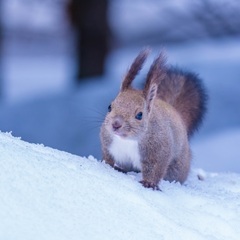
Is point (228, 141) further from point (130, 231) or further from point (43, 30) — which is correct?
point (43, 30)

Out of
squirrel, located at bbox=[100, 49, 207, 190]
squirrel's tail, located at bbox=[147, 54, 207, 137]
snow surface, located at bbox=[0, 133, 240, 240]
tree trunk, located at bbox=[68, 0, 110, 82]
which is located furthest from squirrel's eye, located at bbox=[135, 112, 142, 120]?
tree trunk, located at bbox=[68, 0, 110, 82]

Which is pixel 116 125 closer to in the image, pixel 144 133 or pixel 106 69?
pixel 144 133

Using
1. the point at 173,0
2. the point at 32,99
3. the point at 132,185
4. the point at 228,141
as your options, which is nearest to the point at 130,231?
the point at 132,185

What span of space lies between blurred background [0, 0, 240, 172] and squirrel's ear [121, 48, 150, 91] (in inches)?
111

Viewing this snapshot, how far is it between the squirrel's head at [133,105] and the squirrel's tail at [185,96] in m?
0.74

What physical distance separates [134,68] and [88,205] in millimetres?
955

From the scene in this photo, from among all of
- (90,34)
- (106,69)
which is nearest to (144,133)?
(90,34)

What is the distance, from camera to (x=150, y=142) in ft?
11.3

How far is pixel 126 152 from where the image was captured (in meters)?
3.45

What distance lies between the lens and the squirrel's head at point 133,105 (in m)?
3.32

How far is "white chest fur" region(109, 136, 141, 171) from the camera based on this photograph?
3.43 meters

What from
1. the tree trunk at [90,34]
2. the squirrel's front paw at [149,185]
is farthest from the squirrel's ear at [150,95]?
the tree trunk at [90,34]

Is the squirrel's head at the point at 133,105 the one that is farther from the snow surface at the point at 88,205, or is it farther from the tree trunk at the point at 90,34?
the tree trunk at the point at 90,34

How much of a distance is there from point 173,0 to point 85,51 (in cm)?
254
